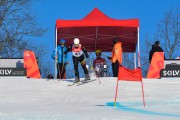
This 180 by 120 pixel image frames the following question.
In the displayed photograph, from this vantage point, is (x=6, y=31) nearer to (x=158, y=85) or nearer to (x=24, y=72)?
(x=24, y=72)

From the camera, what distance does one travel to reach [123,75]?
11570 millimetres

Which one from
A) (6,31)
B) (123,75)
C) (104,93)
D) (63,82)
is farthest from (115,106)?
(6,31)

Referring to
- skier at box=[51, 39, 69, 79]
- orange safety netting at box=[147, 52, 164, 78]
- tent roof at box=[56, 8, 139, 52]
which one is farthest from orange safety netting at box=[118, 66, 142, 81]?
orange safety netting at box=[147, 52, 164, 78]

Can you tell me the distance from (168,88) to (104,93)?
212cm

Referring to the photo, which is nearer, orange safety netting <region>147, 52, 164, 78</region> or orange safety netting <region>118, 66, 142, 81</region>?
orange safety netting <region>118, 66, 142, 81</region>

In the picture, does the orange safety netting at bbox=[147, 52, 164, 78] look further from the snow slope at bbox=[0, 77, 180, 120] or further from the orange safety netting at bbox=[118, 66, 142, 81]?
the orange safety netting at bbox=[118, 66, 142, 81]

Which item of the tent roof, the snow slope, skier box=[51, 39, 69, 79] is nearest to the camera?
the snow slope

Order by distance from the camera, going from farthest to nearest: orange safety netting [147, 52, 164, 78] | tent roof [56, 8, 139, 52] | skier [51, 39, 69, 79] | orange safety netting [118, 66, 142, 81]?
orange safety netting [147, 52, 164, 78], tent roof [56, 8, 139, 52], skier [51, 39, 69, 79], orange safety netting [118, 66, 142, 81]

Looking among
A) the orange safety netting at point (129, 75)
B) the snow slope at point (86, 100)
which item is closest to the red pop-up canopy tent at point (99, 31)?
the snow slope at point (86, 100)

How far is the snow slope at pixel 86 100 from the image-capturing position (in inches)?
347

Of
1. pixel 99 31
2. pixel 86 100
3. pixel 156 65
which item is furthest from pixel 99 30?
pixel 86 100

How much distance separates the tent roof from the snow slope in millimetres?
2626

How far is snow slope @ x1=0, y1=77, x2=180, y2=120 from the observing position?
28.9 feet

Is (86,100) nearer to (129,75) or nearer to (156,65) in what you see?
(129,75)
